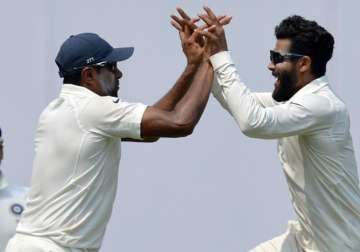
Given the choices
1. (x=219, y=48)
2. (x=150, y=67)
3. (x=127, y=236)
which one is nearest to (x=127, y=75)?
(x=150, y=67)

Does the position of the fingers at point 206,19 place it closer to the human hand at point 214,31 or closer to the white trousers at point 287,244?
the human hand at point 214,31

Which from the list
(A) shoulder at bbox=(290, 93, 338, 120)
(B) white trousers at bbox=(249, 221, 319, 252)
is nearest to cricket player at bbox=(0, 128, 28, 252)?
(B) white trousers at bbox=(249, 221, 319, 252)

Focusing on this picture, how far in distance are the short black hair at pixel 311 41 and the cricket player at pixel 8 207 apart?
66.3 inches

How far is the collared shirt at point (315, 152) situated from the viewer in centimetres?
712

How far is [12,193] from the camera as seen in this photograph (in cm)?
853

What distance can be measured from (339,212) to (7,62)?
7.60 ft

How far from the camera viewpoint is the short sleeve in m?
6.85

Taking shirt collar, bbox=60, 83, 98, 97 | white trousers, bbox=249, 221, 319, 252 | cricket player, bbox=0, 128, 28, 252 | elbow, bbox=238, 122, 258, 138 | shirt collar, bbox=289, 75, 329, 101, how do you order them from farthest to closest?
cricket player, bbox=0, 128, 28, 252, white trousers, bbox=249, 221, 319, 252, shirt collar, bbox=289, 75, 329, 101, elbow, bbox=238, 122, 258, 138, shirt collar, bbox=60, 83, 98, 97

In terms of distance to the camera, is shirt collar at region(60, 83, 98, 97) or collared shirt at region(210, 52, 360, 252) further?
collared shirt at region(210, 52, 360, 252)

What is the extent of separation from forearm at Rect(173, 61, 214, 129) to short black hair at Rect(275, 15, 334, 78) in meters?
0.39

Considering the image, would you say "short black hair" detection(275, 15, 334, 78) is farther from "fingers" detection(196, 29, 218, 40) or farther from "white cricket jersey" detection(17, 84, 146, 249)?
"white cricket jersey" detection(17, 84, 146, 249)

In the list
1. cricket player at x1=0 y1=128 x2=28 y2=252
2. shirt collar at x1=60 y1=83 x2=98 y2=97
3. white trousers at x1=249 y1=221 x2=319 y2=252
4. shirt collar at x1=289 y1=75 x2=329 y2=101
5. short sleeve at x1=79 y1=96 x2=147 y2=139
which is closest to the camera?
short sleeve at x1=79 y1=96 x2=147 y2=139

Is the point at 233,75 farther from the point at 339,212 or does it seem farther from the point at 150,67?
the point at 150,67

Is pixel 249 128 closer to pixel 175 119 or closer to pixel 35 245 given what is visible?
pixel 175 119
